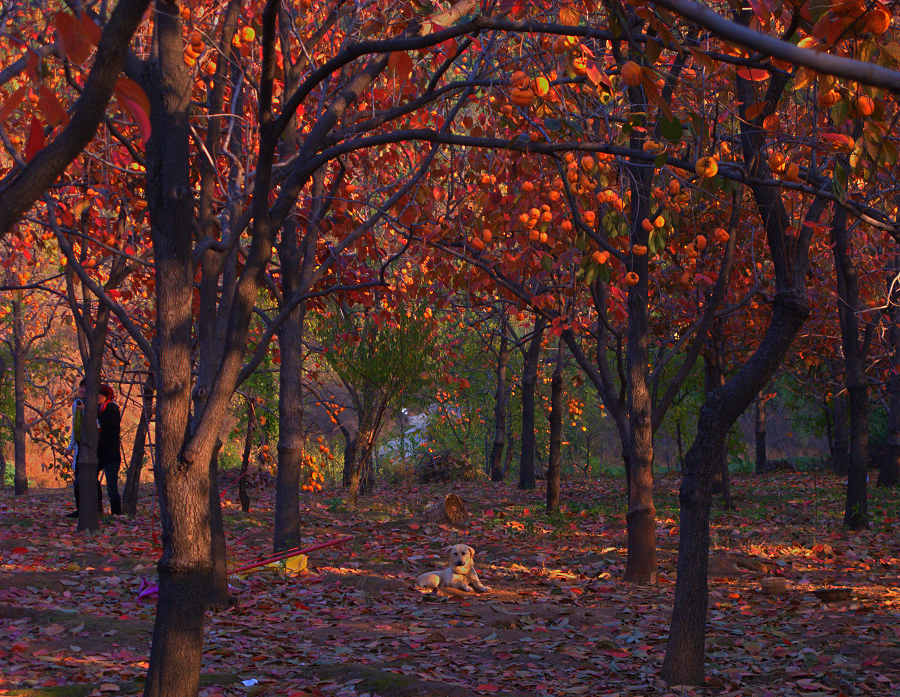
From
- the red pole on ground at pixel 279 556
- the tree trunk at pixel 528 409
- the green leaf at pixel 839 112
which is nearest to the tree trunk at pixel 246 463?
the red pole on ground at pixel 279 556

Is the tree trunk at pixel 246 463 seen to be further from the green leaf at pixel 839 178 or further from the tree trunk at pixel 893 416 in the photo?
the tree trunk at pixel 893 416

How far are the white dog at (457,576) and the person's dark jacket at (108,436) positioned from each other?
260 inches

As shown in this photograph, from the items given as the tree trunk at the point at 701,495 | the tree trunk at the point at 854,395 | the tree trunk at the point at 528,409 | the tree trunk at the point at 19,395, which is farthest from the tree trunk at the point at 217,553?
the tree trunk at the point at 19,395

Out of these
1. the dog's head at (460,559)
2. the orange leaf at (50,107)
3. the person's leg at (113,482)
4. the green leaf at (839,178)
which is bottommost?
the dog's head at (460,559)

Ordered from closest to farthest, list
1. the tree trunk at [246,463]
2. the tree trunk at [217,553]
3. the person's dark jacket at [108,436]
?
the tree trunk at [217,553]
the person's dark jacket at [108,436]
the tree trunk at [246,463]

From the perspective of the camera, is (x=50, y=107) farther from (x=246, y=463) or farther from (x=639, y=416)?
(x=246, y=463)

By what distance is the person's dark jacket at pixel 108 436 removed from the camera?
12.9m

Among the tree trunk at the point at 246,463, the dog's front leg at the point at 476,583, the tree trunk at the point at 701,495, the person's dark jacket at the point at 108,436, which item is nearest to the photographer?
the tree trunk at the point at 701,495

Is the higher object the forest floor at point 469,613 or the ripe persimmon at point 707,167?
the ripe persimmon at point 707,167

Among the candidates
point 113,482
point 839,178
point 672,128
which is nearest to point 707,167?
point 839,178

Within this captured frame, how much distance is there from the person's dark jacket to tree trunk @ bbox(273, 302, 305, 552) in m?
4.24

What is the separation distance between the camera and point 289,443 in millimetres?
9938

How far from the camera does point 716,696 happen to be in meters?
5.20

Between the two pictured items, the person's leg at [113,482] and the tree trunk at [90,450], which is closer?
the tree trunk at [90,450]
